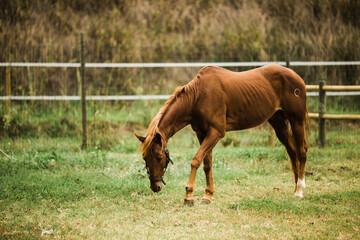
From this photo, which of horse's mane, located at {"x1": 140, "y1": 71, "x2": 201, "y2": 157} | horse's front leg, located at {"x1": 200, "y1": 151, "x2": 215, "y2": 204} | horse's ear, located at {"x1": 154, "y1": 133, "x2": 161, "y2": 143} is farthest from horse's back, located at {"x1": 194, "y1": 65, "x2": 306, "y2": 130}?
horse's ear, located at {"x1": 154, "y1": 133, "x2": 161, "y2": 143}

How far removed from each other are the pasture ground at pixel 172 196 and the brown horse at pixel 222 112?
473 millimetres

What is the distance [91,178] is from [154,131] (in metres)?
2.21

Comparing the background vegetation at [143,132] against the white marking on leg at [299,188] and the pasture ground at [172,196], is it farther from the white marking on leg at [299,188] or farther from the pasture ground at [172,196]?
the white marking on leg at [299,188]

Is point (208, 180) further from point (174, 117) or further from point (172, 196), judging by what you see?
point (174, 117)

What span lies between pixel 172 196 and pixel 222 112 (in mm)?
1436

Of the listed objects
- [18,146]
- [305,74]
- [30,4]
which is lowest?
[18,146]

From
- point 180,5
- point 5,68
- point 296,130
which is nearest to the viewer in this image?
point 296,130

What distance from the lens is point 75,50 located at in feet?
41.5

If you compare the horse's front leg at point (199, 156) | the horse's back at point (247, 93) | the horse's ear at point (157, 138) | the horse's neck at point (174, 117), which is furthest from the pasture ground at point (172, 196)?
the horse's back at point (247, 93)

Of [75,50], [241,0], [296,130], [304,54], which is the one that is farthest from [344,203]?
[241,0]

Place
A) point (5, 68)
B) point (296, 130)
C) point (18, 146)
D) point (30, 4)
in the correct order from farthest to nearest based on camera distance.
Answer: point (30, 4)
point (5, 68)
point (18, 146)
point (296, 130)

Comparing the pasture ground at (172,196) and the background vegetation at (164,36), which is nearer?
the pasture ground at (172,196)

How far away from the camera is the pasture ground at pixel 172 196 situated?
4.39 meters

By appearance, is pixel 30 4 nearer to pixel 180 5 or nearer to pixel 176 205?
pixel 180 5
